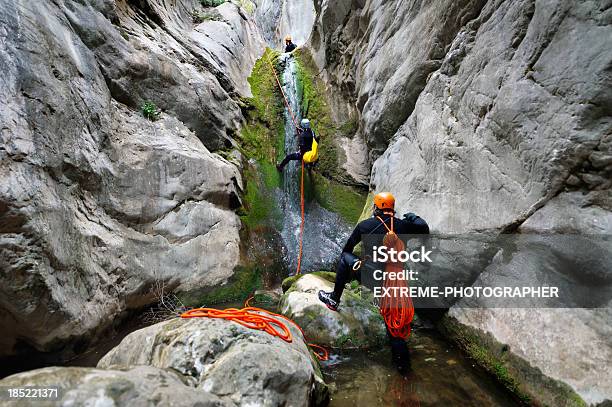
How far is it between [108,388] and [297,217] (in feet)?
22.1

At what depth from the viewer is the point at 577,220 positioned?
3.00 meters

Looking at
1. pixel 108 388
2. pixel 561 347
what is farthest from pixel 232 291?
pixel 561 347

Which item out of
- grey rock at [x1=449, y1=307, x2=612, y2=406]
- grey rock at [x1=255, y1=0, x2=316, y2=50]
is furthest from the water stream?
grey rock at [x1=255, y1=0, x2=316, y2=50]

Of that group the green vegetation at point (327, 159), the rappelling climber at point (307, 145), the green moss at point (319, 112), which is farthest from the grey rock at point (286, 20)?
the rappelling climber at point (307, 145)

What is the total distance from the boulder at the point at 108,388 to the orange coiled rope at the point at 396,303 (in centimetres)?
239

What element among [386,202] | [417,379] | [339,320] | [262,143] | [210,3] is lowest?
[417,379]

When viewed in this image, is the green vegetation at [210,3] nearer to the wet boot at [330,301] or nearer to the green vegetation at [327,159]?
the green vegetation at [327,159]

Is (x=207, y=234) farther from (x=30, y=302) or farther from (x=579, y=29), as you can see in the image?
(x=579, y=29)

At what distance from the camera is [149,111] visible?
22.1 feet

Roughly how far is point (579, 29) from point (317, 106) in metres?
8.33

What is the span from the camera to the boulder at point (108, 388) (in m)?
1.88

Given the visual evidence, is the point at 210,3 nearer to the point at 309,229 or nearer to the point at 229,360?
the point at 309,229

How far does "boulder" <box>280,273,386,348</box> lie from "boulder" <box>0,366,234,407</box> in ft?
7.96

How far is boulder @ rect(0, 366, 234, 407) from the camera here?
1.88 m
